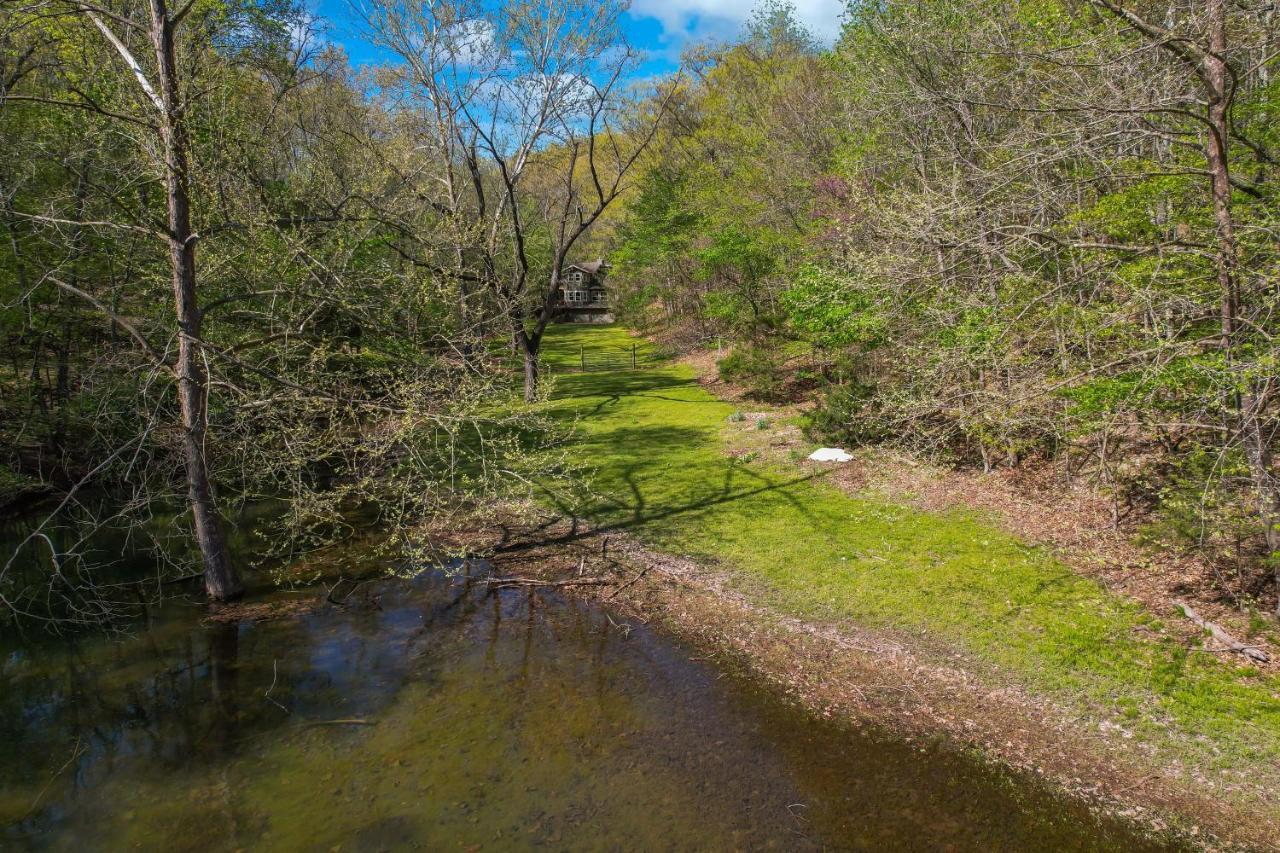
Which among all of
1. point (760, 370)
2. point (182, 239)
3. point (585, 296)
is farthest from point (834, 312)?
point (585, 296)

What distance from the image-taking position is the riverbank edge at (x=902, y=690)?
6.45 metres

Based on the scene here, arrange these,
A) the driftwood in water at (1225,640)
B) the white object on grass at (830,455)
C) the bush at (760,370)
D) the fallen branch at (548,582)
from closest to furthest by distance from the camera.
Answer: the driftwood in water at (1225,640) → the fallen branch at (548,582) → the white object on grass at (830,455) → the bush at (760,370)

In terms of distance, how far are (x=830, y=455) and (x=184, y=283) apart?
518 inches

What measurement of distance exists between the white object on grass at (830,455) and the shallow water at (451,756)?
7.83 metres

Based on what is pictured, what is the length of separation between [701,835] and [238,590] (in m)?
8.84

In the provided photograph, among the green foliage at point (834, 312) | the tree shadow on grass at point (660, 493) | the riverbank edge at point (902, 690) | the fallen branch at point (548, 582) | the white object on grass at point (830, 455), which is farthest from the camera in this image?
the white object on grass at point (830, 455)

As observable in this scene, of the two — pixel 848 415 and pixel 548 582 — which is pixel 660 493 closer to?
pixel 548 582

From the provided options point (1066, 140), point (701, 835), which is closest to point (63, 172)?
point (701, 835)

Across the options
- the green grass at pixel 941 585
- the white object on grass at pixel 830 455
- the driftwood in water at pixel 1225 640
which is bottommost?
the green grass at pixel 941 585

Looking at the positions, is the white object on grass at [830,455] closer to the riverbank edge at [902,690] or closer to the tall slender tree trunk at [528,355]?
the riverbank edge at [902,690]

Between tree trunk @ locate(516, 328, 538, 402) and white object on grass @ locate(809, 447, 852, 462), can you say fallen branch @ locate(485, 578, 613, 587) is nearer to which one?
white object on grass @ locate(809, 447, 852, 462)

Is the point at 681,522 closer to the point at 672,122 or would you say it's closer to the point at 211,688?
the point at 211,688

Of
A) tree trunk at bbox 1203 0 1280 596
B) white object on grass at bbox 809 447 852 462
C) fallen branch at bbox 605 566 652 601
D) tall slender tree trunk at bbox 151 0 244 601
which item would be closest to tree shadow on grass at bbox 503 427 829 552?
white object on grass at bbox 809 447 852 462

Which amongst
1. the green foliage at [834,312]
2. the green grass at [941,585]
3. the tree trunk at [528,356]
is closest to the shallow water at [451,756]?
the green grass at [941,585]
